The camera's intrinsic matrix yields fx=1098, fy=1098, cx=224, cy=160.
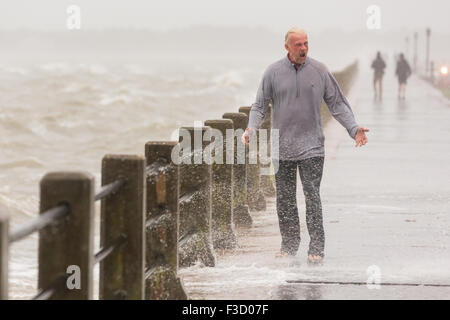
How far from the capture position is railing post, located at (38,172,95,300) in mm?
5066

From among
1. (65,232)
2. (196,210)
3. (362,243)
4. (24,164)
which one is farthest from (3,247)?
(24,164)

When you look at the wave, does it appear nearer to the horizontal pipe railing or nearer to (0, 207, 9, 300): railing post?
the horizontal pipe railing

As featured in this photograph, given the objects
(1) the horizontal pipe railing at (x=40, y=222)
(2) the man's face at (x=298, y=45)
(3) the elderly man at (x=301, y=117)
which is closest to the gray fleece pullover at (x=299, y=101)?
(3) the elderly man at (x=301, y=117)

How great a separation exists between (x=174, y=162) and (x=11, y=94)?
396 feet

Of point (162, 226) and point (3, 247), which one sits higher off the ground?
point (3, 247)

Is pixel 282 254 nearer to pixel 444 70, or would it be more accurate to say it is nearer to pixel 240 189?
pixel 240 189

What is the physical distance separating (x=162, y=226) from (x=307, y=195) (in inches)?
78.6

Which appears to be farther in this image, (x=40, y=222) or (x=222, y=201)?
(x=222, y=201)

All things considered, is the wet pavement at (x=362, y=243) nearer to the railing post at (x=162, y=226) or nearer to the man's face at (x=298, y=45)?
the railing post at (x=162, y=226)

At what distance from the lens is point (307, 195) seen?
885 centimetres

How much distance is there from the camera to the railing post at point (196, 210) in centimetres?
866

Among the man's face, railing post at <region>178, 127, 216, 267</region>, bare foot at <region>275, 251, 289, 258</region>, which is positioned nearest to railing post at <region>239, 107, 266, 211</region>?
bare foot at <region>275, 251, 289, 258</region>

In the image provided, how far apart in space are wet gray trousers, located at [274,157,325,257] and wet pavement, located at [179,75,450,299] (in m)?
0.26

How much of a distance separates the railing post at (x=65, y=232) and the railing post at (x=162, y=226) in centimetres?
186
